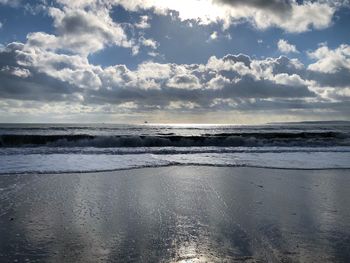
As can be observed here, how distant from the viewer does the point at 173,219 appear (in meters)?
5.27

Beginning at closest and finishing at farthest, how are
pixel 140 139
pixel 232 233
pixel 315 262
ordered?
1. pixel 315 262
2. pixel 232 233
3. pixel 140 139

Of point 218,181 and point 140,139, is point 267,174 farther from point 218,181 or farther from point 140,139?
point 140,139

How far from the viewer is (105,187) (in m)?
7.95

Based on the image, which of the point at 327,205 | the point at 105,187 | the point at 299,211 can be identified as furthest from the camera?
the point at 105,187

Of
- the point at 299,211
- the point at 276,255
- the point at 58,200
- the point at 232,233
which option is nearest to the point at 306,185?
the point at 299,211

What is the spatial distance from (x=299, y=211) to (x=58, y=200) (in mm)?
4348

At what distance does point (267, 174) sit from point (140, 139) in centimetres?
1861

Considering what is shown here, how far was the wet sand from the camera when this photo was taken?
3.79m

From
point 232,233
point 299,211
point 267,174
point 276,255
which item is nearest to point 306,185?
point 267,174

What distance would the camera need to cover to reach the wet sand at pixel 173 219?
3.79 meters

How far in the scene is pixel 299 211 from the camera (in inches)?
226

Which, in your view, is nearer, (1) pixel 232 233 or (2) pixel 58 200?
(1) pixel 232 233

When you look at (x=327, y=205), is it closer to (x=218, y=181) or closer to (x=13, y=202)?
(x=218, y=181)

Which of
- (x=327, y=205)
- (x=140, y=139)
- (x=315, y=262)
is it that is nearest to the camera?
(x=315, y=262)
